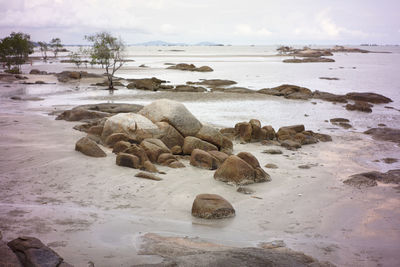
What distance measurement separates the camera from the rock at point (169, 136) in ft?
39.7

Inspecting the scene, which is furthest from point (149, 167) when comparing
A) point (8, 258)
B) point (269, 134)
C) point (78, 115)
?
point (78, 115)

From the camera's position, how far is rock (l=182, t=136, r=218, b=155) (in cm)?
1174

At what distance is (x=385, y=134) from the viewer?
16719 mm

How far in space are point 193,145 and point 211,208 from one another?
483 cm

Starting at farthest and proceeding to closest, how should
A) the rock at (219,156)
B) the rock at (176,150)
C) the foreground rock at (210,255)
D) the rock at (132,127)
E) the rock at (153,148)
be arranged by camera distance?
the rock at (132,127) < the rock at (176,150) < the rock at (219,156) < the rock at (153,148) < the foreground rock at (210,255)

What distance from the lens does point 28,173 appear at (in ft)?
29.3

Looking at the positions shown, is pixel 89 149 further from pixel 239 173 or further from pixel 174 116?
pixel 239 173

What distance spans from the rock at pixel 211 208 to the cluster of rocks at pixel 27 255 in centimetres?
314

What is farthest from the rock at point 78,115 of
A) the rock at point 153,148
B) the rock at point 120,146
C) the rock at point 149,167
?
the rock at point 149,167

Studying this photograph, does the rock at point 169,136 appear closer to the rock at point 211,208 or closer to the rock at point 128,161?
the rock at point 128,161

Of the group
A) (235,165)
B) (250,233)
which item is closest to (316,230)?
(250,233)

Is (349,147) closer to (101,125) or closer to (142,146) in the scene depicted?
(142,146)

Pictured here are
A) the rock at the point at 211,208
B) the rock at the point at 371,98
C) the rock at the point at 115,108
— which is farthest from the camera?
the rock at the point at 371,98

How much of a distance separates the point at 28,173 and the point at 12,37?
6017 cm
